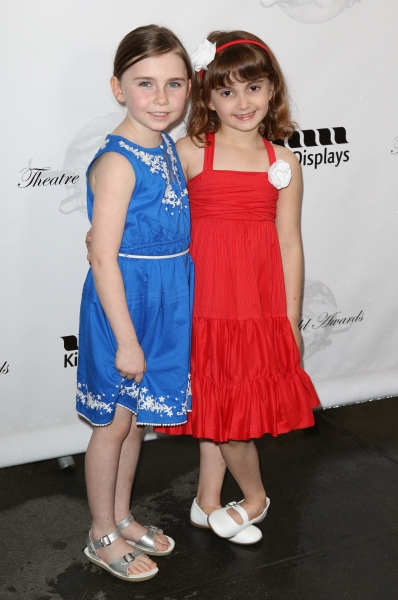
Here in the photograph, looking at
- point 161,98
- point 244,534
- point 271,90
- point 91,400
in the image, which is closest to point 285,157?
point 271,90

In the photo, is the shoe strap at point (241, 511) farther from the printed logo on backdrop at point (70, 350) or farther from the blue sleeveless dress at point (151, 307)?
the printed logo on backdrop at point (70, 350)

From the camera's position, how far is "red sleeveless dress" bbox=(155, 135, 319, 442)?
6.63 ft

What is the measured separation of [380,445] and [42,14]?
1747mm

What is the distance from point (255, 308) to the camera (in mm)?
2035

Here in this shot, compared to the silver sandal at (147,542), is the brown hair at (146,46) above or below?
above

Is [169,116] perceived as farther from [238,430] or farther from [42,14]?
[238,430]

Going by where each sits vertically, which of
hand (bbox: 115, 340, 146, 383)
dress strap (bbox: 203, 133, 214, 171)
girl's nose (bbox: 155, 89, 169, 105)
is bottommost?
hand (bbox: 115, 340, 146, 383)

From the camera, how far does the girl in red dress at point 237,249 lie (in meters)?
2.00

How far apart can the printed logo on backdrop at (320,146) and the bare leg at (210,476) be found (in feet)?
3.41

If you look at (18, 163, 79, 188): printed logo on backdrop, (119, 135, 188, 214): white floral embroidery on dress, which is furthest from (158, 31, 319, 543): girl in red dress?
(18, 163, 79, 188): printed logo on backdrop

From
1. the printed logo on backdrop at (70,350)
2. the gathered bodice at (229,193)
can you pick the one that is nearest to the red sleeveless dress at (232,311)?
the gathered bodice at (229,193)

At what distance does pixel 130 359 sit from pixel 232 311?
12.7 inches

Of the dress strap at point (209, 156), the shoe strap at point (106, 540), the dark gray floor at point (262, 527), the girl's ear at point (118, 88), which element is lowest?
the dark gray floor at point (262, 527)

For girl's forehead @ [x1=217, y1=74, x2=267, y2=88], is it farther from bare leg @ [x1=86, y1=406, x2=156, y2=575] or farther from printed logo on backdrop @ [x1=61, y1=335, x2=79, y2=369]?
printed logo on backdrop @ [x1=61, y1=335, x2=79, y2=369]
